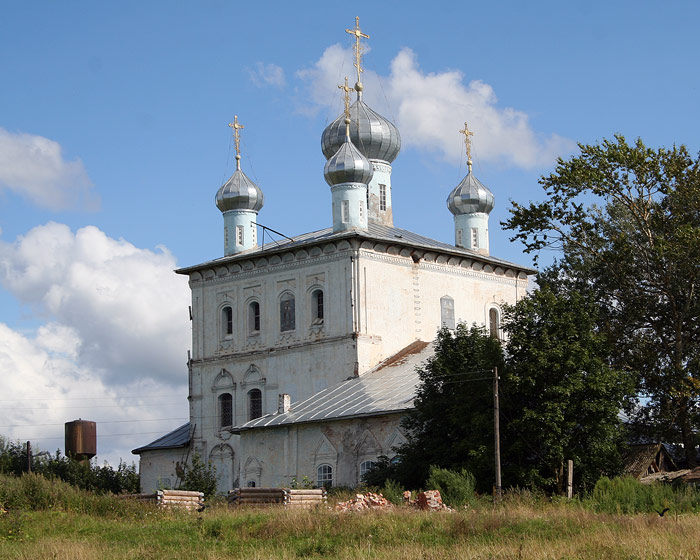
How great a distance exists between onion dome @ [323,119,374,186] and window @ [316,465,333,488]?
28.1ft

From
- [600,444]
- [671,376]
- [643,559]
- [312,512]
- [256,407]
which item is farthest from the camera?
[256,407]

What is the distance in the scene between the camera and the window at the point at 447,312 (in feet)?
121

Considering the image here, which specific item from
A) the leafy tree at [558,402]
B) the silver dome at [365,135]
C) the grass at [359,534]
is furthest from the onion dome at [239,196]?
the grass at [359,534]

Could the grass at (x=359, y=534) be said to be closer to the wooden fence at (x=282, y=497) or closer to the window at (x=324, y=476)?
the wooden fence at (x=282, y=497)

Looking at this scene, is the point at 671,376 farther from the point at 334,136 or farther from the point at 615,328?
the point at 334,136

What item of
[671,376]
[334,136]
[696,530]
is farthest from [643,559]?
[334,136]

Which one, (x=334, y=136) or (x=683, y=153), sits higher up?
(x=334, y=136)

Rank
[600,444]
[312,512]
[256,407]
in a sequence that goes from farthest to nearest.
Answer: [256,407] → [600,444] → [312,512]

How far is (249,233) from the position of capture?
39750 millimetres

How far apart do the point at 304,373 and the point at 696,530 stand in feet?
66.0

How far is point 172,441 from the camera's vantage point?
39.3m

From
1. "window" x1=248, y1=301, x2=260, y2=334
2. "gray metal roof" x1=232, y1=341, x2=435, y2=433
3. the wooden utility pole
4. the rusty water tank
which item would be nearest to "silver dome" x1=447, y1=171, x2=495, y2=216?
"gray metal roof" x1=232, y1=341, x2=435, y2=433

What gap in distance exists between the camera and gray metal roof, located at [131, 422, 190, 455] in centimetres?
3881

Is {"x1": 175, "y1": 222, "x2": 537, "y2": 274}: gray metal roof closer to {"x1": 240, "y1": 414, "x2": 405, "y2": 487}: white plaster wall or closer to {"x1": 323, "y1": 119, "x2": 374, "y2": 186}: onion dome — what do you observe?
{"x1": 323, "y1": 119, "x2": 374, "y2": 186}: onion dome
